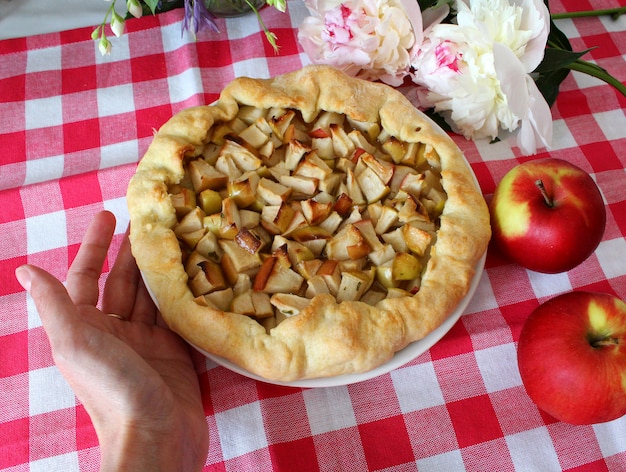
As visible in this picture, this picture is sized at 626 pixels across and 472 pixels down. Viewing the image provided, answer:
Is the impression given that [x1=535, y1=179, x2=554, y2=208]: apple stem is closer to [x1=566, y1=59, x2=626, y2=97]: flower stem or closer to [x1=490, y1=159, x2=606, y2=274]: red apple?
[x1=490, y1=159, x2=606, y2=274]: red apple

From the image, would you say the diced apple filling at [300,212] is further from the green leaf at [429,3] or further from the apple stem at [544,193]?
the green leaf at [429,3]

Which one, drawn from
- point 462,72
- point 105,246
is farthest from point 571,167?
point 105,246

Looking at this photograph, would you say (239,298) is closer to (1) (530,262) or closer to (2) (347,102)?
(2) (347,102)

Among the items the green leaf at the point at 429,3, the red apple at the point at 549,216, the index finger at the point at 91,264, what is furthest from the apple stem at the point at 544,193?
the index finger at the point at 91,264

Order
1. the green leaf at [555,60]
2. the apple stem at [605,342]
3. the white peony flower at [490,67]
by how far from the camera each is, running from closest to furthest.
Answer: the apple stem at [605,342], the white peony flower at [490,67], the green leaf at [555,60]

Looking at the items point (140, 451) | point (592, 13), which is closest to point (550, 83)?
point (592, 13)

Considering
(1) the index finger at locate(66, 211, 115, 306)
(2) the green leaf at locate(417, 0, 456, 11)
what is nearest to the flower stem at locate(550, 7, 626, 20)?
(2) the green leaf at locate(417, 0, 456, 11)
